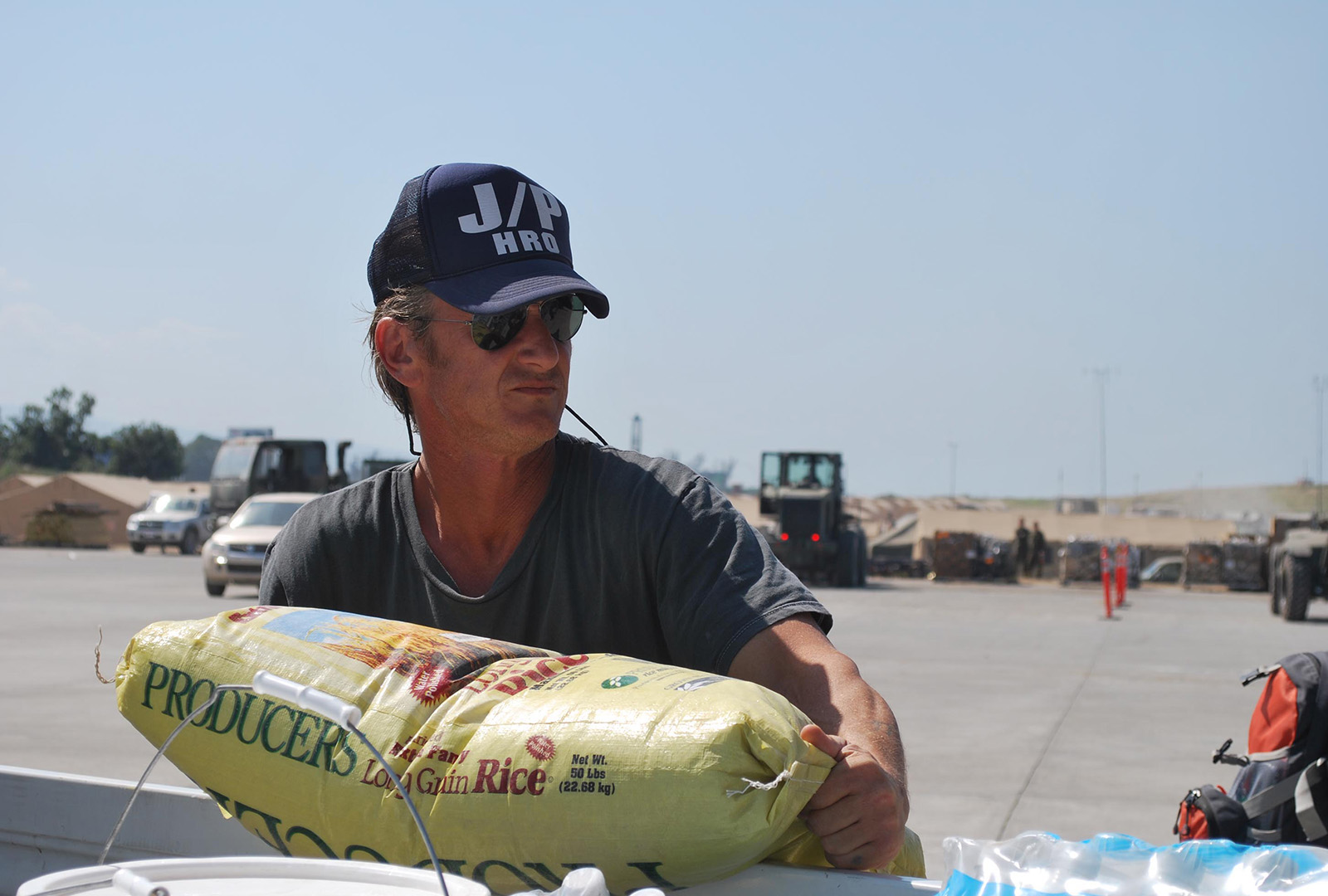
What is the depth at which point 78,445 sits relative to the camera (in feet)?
267

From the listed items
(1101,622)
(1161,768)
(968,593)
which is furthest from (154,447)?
(1161,768)

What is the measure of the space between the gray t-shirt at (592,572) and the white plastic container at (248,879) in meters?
0.72

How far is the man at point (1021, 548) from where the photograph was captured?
29.8m

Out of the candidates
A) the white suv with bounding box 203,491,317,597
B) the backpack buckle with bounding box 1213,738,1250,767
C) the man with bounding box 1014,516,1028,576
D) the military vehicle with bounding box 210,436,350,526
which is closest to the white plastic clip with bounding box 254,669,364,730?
the backpack buckle with bounding box 1213,738,1250,767

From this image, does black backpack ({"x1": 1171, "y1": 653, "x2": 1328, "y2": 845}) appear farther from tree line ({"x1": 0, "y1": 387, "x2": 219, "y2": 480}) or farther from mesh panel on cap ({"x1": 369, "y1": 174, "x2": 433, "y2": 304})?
tree line ({"x1": 0, "y1": 387, "x2": 219, "y2": 480})

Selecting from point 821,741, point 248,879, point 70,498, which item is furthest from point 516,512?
point 70,498

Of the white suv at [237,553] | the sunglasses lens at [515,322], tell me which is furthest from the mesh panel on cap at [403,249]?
the white suv at [237,553]

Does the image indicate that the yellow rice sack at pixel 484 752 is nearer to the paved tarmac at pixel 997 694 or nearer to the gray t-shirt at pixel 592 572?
the gray t-shirt at pixel 592 572

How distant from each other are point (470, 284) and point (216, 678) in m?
0.67

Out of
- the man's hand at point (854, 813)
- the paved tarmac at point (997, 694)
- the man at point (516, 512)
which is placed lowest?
Answer: the paved tarmac at point (997, 694)

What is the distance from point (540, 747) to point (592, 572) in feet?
1.84

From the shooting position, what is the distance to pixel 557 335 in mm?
1847

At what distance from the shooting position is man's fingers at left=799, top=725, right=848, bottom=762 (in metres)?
1.24

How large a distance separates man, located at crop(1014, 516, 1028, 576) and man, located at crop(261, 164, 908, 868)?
94.5 ft
